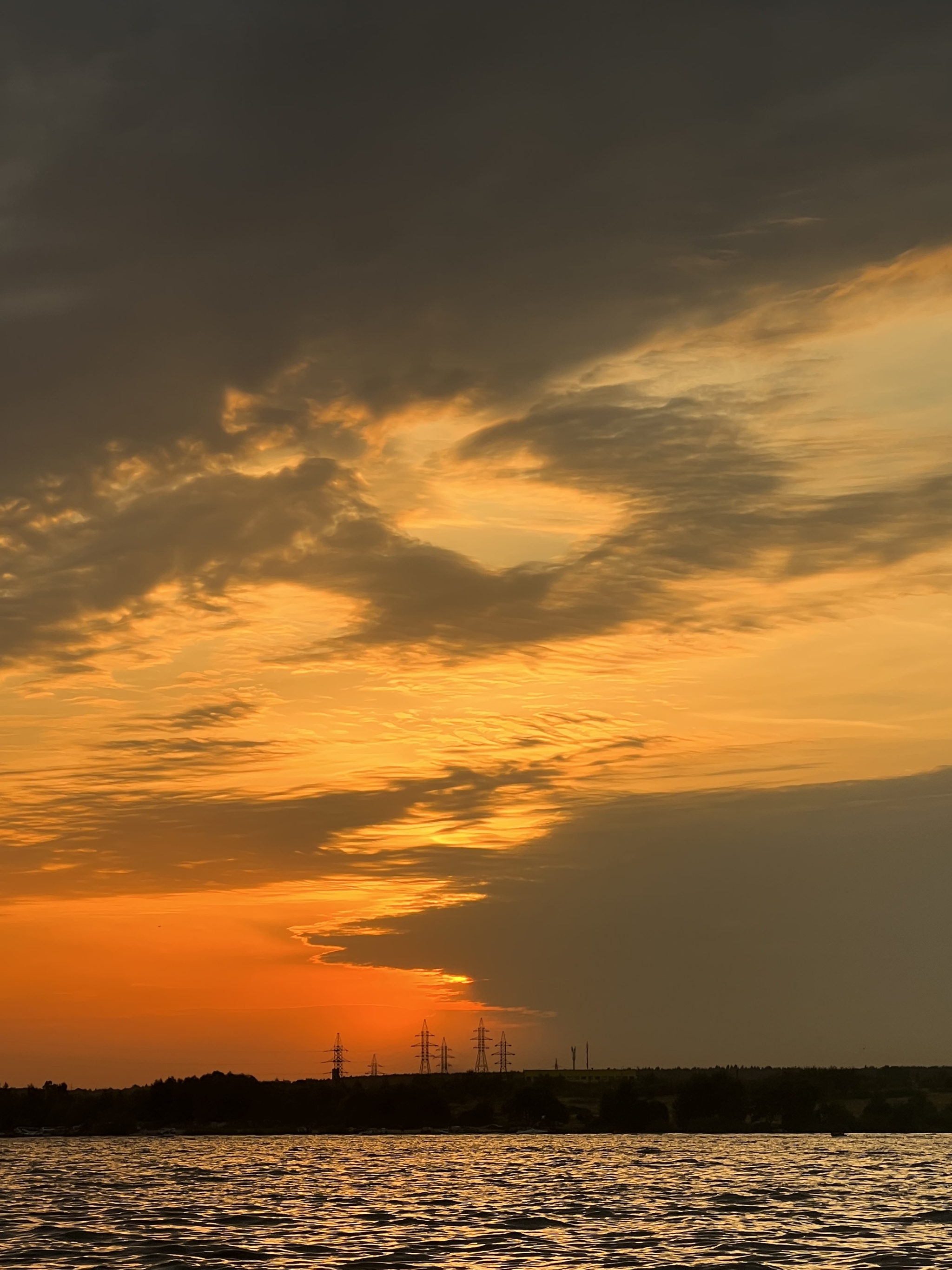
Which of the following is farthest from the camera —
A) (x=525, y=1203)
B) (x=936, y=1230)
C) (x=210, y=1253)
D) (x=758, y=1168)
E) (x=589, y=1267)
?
(x=758, y=1168)

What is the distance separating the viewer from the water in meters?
89.3

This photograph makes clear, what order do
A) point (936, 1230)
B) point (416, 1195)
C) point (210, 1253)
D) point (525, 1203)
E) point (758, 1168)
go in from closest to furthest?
point (210, 1253)
point (936, 1230)
point (525, 1203)
point (416, 1195)
point (758, 1168)

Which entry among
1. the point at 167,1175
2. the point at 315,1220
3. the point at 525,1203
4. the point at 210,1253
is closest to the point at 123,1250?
the point at 210,1253

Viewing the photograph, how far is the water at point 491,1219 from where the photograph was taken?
89.3 meters

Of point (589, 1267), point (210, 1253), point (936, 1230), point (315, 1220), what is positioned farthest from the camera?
point (315, 1220)

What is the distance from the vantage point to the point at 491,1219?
377 ft

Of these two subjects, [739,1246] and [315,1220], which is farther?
[315,1220]

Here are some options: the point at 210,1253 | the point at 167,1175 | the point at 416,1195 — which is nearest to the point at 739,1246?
the point at 210,1253

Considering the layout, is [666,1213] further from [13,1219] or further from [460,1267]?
[13,1219]

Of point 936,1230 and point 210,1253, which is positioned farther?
point 936,1230

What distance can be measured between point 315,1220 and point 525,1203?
70.3ft

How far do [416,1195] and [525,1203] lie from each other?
17.6 meters

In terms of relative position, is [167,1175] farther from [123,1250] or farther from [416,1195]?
[123,1250]

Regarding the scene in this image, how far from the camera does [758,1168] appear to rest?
617 feet
